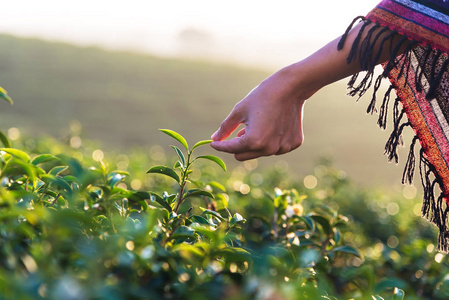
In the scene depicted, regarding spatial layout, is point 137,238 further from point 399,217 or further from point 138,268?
point 399,217

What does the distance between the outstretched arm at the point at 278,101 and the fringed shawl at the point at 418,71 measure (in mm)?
54

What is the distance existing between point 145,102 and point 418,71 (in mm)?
10439

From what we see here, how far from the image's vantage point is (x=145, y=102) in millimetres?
11781

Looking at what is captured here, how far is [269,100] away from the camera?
151 cm

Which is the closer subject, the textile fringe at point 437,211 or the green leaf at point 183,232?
the green leaf at point 183,232

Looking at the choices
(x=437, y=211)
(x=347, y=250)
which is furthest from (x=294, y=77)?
(x=437, y=211)

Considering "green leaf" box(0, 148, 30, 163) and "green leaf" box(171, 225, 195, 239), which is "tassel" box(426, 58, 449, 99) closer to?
"green leaf" box(171, 225, 195, 239)

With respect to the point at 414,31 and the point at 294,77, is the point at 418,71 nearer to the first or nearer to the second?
the point at 414,31

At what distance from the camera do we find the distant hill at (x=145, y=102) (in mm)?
9711

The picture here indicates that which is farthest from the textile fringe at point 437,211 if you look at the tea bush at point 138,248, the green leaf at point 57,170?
the green leaf at point 57,170

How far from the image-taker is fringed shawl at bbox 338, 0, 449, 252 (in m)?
1.56

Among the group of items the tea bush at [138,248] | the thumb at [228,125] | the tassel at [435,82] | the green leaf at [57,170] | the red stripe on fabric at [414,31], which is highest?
the red stripe on fabric at [414,31]

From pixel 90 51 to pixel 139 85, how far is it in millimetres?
3325

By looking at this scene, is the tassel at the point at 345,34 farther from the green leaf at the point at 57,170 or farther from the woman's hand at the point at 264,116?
the green leaf at the point at 57,170
